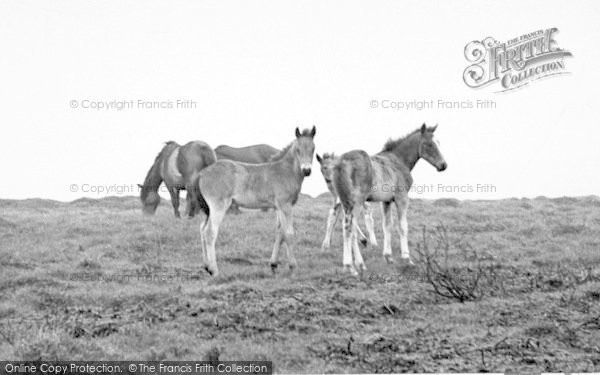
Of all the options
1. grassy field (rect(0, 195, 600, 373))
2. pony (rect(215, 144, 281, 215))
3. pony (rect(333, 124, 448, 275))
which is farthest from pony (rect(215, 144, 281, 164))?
pony (rect(333, 124, 448, 275))

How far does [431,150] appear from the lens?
18.6 meters

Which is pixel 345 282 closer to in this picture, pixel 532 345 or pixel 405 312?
pixel 405 312

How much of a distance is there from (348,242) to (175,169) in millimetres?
11053

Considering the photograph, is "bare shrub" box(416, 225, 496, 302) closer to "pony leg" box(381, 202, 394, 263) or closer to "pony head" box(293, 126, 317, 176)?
"pony leg" box(381, 202, 394, 263)

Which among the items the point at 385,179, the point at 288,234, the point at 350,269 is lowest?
the point at 350,269

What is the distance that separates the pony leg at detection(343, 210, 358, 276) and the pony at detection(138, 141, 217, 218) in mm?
8006

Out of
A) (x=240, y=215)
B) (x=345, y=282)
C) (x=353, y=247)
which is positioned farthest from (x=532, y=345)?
(x=240, y=215)

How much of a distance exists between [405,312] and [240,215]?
1274 centimetres

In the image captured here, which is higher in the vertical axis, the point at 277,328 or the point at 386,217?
the point at 386,217

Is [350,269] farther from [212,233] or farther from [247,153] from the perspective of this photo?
[247,153]

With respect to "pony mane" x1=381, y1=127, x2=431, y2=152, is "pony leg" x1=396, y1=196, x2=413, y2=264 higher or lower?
lower

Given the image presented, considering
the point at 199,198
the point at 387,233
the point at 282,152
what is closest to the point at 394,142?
the point at 387,233

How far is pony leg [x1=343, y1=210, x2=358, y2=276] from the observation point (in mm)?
15684

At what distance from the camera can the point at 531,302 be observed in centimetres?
1279
